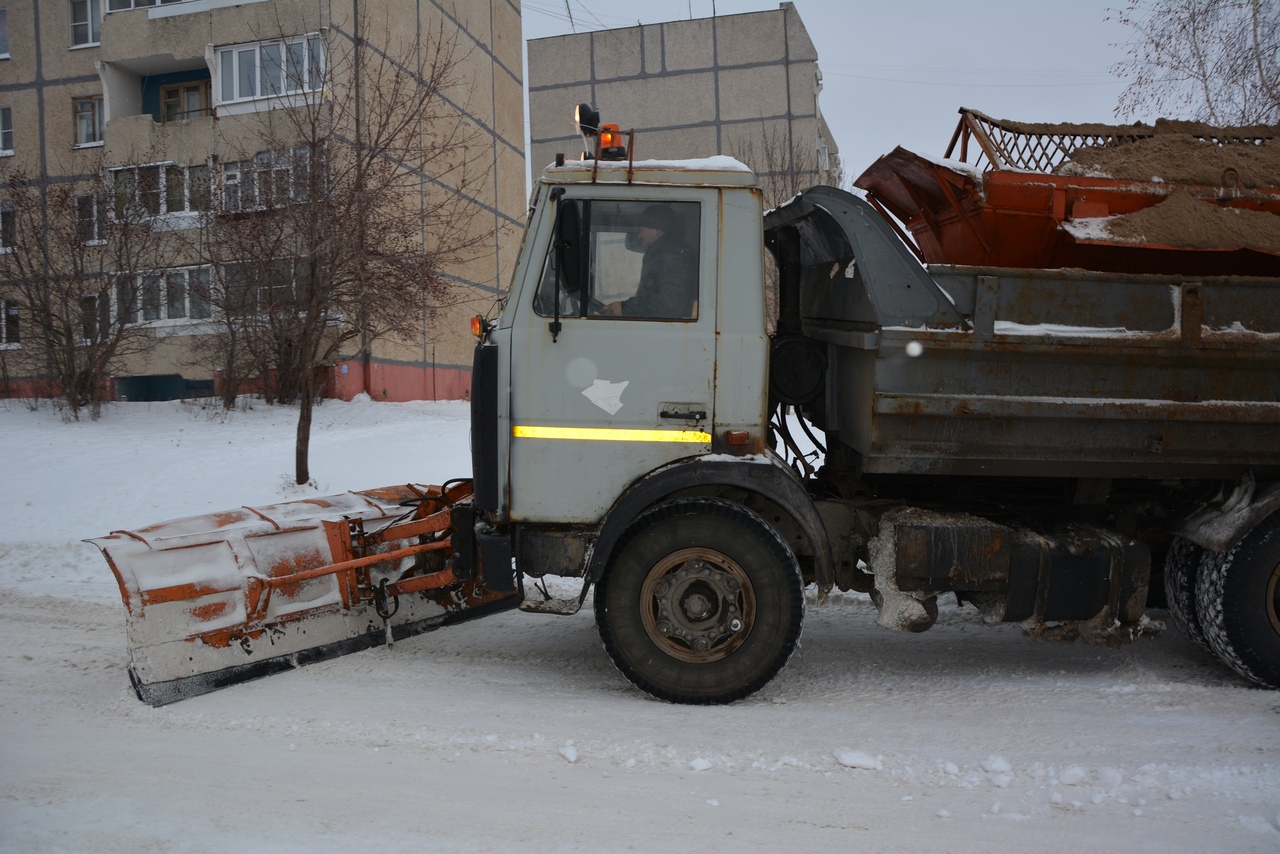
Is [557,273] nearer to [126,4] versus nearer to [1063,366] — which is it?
[1063,366]

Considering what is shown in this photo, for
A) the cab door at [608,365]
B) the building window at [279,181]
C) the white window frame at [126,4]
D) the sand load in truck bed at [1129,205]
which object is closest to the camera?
the cab door at [608,365]

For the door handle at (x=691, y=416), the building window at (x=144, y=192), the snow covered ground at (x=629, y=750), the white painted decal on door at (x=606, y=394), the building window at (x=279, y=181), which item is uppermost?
the building window at (x=144, y=192)

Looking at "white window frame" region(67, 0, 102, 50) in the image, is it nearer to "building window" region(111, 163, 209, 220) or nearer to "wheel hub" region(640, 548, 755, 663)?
"building window" region(111, 163, 209, 220)

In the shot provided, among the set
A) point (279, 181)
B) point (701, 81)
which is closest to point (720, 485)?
point (279, 181)

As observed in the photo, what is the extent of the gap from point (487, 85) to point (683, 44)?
34.9 feet

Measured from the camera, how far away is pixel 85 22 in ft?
81.0

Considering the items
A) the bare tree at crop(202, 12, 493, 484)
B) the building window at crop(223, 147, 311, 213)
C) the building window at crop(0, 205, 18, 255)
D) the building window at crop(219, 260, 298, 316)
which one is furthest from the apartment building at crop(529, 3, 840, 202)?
the bare tree at crop(202, 12, 493, 484)

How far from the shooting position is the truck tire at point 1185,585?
16.3 ft

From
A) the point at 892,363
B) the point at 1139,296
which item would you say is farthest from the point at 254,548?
the point at 1139,296

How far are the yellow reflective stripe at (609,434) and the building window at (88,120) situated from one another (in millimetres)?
25428

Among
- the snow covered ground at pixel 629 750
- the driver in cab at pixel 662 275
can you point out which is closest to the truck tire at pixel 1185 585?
the snow covered ground at pixel 629 750

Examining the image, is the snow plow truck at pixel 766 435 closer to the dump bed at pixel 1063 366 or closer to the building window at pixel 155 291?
the dump bed at pixel 1063 366

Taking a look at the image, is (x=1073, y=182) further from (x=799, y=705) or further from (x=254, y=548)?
(x=254, y=548)

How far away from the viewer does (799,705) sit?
456 cm
